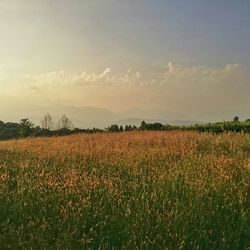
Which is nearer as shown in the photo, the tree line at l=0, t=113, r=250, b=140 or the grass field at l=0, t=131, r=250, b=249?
the grass field at l=0, t=131, r=250, b=249

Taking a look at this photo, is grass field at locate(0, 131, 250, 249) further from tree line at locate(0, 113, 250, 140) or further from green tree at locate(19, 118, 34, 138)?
green tree at locate(19, 118, 34, 138)

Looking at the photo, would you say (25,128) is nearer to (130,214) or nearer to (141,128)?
(141,128)

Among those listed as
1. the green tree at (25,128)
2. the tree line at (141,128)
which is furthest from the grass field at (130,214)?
the green tree at (25,128)

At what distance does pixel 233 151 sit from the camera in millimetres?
12562

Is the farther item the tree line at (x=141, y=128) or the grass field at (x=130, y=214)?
the tree line at (x=141, y=128)

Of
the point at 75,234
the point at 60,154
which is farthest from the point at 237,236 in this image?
the point at 60,154

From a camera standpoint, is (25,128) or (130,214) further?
Result: (25,128)

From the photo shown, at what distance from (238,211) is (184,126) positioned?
22050mm

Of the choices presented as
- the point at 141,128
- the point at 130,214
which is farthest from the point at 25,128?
the point at 130,214

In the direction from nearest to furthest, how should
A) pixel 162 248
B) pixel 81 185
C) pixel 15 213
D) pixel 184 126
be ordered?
pixel 162 248, pixel 15 213, pixel 81 185, pixel 184 126

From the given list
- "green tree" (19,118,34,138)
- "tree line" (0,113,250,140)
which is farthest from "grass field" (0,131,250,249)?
"green tree" (19,118,34,138)

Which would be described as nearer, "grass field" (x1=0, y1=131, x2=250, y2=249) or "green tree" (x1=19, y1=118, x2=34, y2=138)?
"grass field" (x1=0, y1=131, x2=250, y2=249)

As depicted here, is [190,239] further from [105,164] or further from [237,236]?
[105,164]

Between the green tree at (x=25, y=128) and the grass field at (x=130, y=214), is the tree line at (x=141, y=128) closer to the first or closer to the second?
the green tree at (x=25, y=128)
